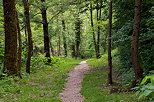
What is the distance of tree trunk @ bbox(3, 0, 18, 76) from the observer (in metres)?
9.04

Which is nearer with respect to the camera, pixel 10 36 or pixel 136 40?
pixel 136 40

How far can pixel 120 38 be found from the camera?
31.3 feet

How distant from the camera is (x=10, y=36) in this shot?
9156mm

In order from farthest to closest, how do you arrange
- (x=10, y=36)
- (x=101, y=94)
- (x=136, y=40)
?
(x=10, y=36) → (x=101, y=94) → (x=136, y=40)

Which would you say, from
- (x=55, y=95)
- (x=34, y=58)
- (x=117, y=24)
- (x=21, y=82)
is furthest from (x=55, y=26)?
(x=55, y=95)

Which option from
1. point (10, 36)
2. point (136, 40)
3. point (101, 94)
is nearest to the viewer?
point (136, 40)

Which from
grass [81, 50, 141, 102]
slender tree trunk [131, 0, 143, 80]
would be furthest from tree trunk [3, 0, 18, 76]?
slender tree trunk [131, 0, 143, 80]

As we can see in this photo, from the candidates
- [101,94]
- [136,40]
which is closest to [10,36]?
[101,94]

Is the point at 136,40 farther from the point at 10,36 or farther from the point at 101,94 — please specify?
the point at 10,36

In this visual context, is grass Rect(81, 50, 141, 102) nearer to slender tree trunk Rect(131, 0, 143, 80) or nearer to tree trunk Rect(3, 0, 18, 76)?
slender tree trunk Rect(131, 0, 143, 80)

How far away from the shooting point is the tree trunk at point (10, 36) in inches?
356

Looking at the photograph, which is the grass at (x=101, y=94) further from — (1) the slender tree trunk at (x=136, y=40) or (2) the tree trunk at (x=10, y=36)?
(2) the tree trunk at (x=10, y=36)

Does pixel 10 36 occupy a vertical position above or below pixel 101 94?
above

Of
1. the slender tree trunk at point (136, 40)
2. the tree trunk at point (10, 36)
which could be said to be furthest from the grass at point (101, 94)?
the tree trunk at point (10, 36)
